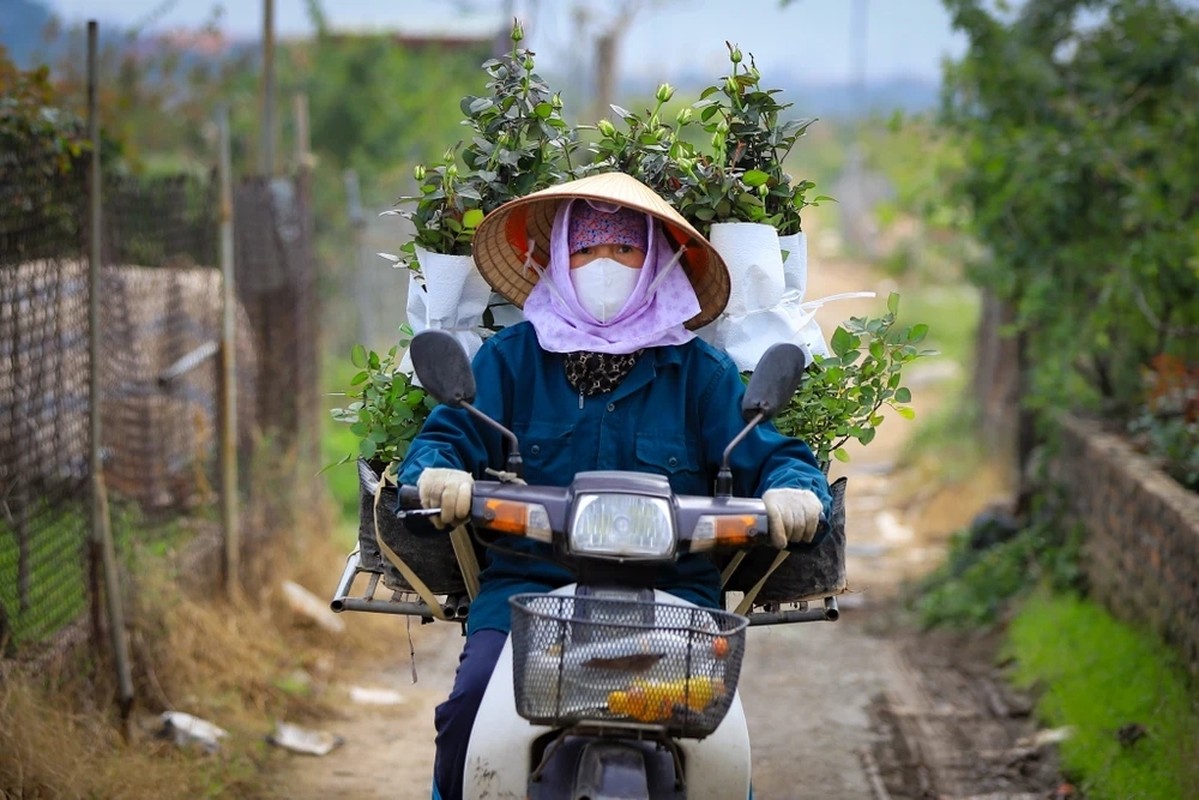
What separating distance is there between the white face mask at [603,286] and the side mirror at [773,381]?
557mm

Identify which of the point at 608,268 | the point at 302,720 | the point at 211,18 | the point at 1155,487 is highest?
the point at 211,18

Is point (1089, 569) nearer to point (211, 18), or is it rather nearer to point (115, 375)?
point (115, 375)

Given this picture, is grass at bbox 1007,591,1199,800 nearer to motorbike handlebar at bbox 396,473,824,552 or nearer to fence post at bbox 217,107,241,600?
motorbike handlebar at bbox 396,473,824,552

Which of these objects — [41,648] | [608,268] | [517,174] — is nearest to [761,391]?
[608,268]

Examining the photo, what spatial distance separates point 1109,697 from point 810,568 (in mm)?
2826

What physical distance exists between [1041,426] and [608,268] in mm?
6664

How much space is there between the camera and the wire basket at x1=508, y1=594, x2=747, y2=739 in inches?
112

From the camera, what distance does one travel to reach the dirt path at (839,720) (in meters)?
5.84

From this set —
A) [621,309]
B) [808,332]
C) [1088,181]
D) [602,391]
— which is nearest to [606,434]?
[602,391]

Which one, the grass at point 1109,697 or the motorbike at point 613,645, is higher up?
the motorbike at point 613,645

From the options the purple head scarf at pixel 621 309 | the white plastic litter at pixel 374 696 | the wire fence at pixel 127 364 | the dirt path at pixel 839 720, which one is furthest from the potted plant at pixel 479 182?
the white plastic litter at pixel 374 696

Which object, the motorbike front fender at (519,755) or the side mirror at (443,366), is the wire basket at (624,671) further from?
the side mirror at (443,366)

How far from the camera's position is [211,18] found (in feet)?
33.0

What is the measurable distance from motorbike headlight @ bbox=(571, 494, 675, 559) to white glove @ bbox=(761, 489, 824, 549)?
28cm
